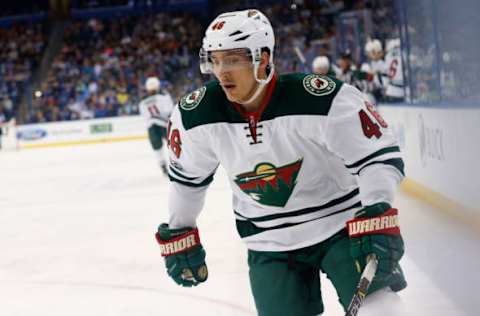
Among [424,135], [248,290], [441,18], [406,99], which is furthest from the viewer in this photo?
[406,99]

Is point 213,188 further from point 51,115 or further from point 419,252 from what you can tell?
point 51,115

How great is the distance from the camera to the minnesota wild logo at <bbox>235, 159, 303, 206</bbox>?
1.85 m

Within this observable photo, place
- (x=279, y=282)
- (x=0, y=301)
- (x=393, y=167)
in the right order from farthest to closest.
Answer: (x=0, y=301) → (x=279, y=282) → (x=393, y=167)

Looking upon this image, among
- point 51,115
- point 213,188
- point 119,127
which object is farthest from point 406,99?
point 51,115

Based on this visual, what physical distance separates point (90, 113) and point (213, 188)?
10055mm

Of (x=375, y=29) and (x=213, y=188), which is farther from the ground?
(x=375, y=29)

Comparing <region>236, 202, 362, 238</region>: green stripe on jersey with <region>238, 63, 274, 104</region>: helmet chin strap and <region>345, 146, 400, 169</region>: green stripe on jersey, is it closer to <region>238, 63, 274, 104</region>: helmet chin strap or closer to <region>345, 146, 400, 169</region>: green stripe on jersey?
<region>345, 146, 400, 169</region>: green stripe on jersey

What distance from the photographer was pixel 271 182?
6.11 feet

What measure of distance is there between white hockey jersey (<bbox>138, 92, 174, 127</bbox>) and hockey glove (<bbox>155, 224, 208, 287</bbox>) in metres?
7.22

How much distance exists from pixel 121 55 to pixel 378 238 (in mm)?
19863

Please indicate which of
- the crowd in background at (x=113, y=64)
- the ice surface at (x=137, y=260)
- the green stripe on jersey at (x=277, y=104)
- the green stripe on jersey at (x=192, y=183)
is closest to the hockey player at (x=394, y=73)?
the ice surface at (x=137, y=260)

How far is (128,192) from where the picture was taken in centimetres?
775

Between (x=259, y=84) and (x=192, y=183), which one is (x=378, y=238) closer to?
(x=259, y=84)

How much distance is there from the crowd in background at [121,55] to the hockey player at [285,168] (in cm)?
1272
